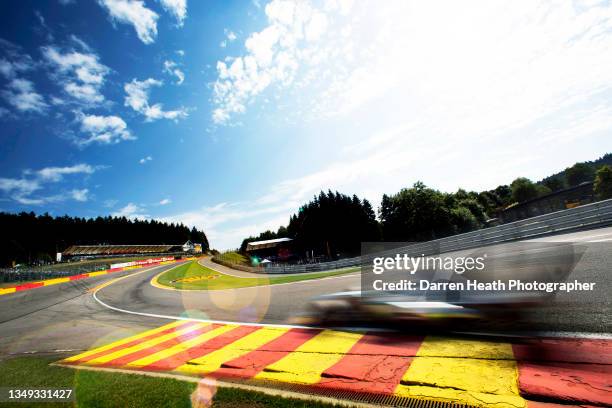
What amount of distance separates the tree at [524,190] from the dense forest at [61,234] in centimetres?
15133

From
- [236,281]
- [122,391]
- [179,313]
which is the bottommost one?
[236,281]

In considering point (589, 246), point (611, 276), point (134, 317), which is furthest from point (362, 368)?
point (134, 317)

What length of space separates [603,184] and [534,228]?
73.5 m

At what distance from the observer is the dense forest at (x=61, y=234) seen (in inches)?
3234

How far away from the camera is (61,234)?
100875 mm

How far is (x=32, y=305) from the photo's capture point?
63.2ft

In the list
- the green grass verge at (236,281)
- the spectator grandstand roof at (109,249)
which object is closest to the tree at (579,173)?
the green grass verge at (236,281)

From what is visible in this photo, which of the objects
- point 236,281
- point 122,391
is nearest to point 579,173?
point 236,281

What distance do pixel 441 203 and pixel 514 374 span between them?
61.2 m

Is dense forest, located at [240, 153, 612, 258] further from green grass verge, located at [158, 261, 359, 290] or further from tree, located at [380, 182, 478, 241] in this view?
green grass verge, located at [158, 261, 359, 290]

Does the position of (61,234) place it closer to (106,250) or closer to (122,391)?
(106,250)

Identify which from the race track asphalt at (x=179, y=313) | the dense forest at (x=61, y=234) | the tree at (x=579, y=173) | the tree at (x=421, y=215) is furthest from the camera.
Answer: the tree at (x=579, y=173)

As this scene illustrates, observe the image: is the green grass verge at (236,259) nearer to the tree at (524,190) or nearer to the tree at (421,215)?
the tree at (421,215)

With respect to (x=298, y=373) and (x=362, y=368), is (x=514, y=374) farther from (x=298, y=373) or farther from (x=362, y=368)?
(x=298, y=373)
